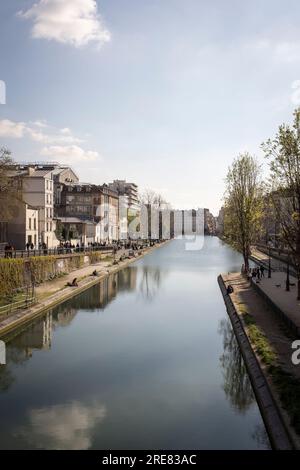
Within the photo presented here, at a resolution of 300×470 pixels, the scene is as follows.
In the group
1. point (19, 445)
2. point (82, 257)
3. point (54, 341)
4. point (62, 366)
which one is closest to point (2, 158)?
point (82, 257)

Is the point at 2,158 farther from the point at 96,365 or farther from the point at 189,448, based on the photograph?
the point at 189,448

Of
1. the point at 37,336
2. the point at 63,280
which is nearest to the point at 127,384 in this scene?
the point at 37,336

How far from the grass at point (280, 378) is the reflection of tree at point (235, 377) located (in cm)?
138

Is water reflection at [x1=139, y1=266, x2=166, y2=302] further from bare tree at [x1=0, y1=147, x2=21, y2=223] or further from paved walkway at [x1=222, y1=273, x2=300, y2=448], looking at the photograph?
bare tree at [x1=0, y1=147, x2=21, y2=223]

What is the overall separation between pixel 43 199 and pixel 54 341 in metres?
46.5

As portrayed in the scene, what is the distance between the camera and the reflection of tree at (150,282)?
4989 cm

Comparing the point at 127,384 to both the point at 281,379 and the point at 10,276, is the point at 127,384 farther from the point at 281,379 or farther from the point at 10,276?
the point at 10,276

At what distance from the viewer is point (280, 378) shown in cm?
1875

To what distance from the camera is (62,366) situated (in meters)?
24.2

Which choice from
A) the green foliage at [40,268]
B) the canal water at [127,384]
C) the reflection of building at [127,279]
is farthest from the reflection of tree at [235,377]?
the reflection of building at [127,279]

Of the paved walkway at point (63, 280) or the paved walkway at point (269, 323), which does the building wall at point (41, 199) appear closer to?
the paved walkway at point (63, 280)

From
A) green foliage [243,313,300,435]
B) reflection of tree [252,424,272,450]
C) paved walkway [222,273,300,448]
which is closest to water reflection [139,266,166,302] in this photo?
paved walkway [222,273,300,448]

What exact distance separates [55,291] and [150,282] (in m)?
16.5

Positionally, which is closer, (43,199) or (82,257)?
(82,257)
